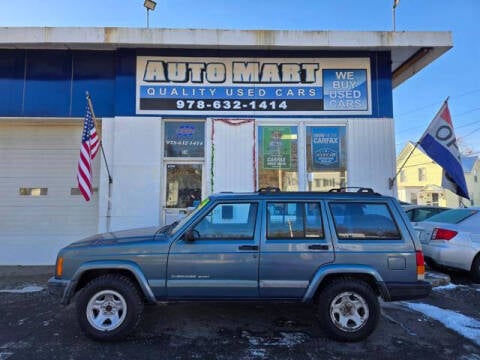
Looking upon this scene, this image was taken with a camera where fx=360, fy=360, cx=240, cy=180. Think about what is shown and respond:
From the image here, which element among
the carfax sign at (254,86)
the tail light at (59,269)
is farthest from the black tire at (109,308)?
the carfax sign at (254,86)

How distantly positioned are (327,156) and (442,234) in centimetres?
299

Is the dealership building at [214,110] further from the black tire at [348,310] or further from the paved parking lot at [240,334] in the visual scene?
the black tire at [348,310]

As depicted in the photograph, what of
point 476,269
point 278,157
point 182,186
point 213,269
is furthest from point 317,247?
point 182,186

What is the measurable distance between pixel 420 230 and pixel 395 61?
4.48 meters

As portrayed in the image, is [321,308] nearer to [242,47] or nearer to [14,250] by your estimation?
[242,47]

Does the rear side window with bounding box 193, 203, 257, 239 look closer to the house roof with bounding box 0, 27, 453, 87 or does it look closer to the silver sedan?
the silver sedan

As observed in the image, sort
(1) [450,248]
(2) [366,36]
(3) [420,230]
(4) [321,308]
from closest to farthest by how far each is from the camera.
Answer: (4) [321,308]
(1) [450,248]
(3) [420,230]
(2) [366,36]

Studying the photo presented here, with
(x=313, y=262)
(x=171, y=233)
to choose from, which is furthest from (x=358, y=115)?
(x=171, y=233)

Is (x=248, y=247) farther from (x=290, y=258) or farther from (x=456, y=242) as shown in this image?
(x=456, y=242)

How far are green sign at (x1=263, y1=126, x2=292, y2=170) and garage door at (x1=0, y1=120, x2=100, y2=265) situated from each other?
14.0ft

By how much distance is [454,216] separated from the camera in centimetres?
785

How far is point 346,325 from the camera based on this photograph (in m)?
4.27

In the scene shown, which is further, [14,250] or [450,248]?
[14,250]

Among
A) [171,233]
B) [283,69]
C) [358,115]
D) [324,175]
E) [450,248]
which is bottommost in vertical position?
[450,248]
